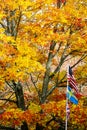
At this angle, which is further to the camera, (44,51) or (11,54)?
Result: (44,51)

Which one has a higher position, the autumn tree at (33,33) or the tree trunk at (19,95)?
the autumn tree at (33,33)

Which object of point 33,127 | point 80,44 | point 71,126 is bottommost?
point 33,127

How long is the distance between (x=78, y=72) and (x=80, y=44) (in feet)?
10.4

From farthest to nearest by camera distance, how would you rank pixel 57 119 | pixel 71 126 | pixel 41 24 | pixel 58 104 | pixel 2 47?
pixel 71 126 → pixel 57 119 → pixel 58 104 → pixel 41 24 → pixel 2 47

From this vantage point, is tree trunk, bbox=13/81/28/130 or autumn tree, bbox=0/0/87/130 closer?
autumn tree, bbox=0/0/87/130

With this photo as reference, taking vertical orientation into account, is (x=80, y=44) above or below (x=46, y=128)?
above

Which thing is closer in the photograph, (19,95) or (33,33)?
→ (33,33)

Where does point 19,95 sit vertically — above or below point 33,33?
below

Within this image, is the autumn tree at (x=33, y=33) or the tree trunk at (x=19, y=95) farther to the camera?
the tree trunk at (x=19, y=95)

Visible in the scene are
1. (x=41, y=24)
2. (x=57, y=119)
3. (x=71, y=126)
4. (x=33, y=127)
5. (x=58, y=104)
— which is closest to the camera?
(x=41, y=24)

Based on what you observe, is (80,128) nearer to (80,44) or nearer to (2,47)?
(80,44)

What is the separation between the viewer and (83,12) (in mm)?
13516

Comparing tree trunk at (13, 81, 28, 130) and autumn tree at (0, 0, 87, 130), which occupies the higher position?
autumn tree at (0, 0, 87, 130)

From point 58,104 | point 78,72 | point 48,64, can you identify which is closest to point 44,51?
point 48,64
